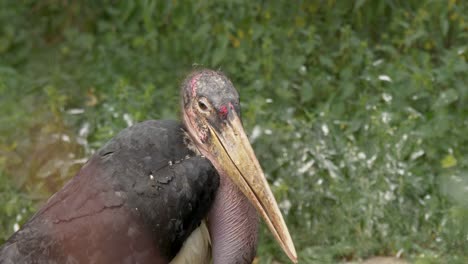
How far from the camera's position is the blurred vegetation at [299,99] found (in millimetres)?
5426

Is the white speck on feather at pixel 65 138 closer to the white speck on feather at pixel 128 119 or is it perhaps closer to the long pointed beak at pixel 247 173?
the white speck on feather at pixel 128 119

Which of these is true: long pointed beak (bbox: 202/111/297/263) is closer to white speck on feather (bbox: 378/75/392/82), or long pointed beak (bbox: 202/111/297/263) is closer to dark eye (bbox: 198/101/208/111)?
dark eye (bbox: 198/101/208/111)

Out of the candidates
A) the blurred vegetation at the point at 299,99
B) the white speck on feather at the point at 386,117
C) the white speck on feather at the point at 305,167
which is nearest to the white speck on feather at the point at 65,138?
the blurred vegetation at the point at 299,99

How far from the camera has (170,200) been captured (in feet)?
13.3

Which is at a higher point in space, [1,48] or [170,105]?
[170,105]

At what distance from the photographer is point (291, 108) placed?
6195mm

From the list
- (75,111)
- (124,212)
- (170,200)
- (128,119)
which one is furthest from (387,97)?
(124,212)

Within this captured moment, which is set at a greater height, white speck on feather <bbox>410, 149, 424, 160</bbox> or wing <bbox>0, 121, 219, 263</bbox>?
wing <bbox>0, 121, 219, 263</bbox>

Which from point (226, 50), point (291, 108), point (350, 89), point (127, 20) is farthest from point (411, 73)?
point (127, 20)

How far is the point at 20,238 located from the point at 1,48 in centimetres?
371

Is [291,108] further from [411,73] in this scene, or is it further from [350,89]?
[411,73]

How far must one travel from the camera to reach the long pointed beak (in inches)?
165

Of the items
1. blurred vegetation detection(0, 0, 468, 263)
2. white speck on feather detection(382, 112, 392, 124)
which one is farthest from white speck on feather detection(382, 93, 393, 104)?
white speck on feather detection(382, 112, 392, 124)

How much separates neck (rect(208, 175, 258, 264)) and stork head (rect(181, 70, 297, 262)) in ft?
0.22
